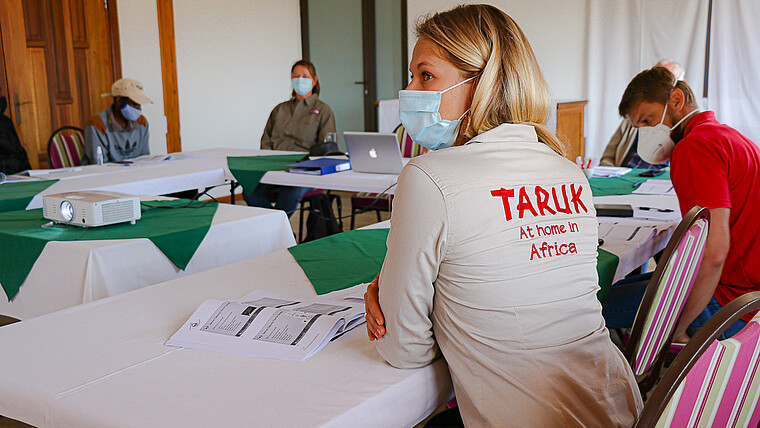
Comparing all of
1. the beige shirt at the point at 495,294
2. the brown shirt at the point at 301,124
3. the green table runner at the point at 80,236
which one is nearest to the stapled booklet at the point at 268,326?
the beige shirt at the point at 495,294

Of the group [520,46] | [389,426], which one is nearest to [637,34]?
[520,46]

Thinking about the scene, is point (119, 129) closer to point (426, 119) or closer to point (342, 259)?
point (342, 259)

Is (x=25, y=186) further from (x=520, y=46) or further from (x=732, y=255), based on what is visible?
(x=732, y=255)

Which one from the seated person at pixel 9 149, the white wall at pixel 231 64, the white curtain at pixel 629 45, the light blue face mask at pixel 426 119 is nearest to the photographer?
the light blue face mask at pixel 426 119

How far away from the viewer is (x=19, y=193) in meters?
2.71

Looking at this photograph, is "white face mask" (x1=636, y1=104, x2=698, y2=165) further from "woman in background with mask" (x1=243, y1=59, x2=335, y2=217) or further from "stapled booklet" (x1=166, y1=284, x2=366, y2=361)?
"woman in background with mask" (x1=243, y1=59, x2=335, y2=217)

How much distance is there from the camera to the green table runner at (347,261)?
1.58 meters

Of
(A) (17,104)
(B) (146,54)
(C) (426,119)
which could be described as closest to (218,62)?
(B) (146,54)

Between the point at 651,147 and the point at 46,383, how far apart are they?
198 centimetres

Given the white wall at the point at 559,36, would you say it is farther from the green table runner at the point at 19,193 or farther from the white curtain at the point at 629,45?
the green table runner at the point at 19,193

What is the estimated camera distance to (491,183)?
1030 millimetres

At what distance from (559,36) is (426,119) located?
4927mm

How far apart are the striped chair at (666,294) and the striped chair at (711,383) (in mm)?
669

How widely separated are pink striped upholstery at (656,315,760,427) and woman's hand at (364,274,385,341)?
0.47m
